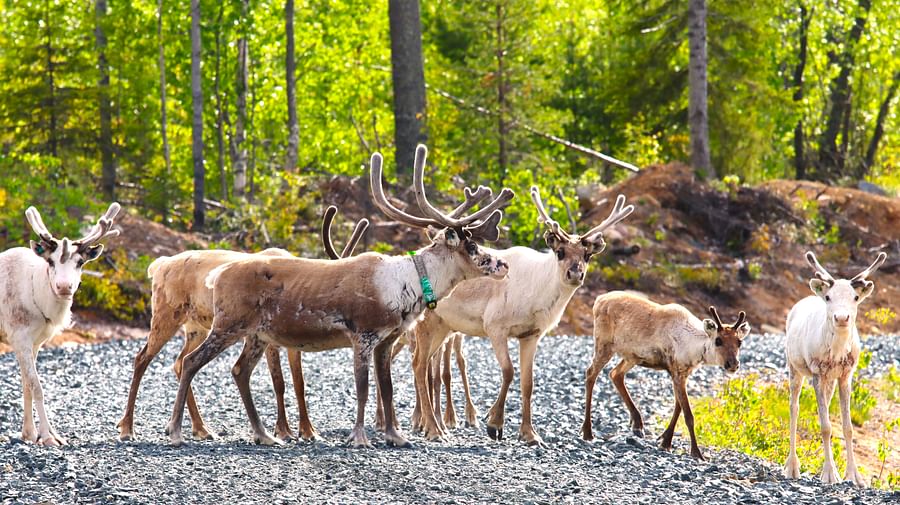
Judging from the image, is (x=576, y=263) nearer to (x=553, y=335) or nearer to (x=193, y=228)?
(x=553, y=335)

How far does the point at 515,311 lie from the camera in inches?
478

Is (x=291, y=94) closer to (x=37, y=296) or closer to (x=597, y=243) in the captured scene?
(x=37, y=296)

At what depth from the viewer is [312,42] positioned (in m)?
36.9

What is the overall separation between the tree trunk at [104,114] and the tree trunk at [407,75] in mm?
6081

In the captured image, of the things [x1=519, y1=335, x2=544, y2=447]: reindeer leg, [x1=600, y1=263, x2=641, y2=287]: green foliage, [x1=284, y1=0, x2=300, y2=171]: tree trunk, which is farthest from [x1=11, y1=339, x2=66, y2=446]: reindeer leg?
[x1=284, y1=0, x2=300, y2=171]: tree trunk

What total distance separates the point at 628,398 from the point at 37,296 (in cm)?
595

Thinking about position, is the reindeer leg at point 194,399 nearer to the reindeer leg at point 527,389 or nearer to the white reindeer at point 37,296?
the white reindeer at point 37,296

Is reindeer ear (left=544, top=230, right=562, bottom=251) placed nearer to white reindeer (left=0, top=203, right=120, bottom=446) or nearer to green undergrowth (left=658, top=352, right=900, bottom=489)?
green undergrowth (left=658, top=352, right=900, bottom=489)

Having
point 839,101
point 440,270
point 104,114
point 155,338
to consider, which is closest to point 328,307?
point 440,270

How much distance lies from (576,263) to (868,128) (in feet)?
99.6

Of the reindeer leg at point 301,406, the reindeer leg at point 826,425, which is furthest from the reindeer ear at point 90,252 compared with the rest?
the reindeer leg at point 826,425

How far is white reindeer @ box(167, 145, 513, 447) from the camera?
10.5 metres

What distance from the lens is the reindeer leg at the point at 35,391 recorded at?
10656 millimetres

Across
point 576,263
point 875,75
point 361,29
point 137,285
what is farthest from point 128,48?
point 875,75
